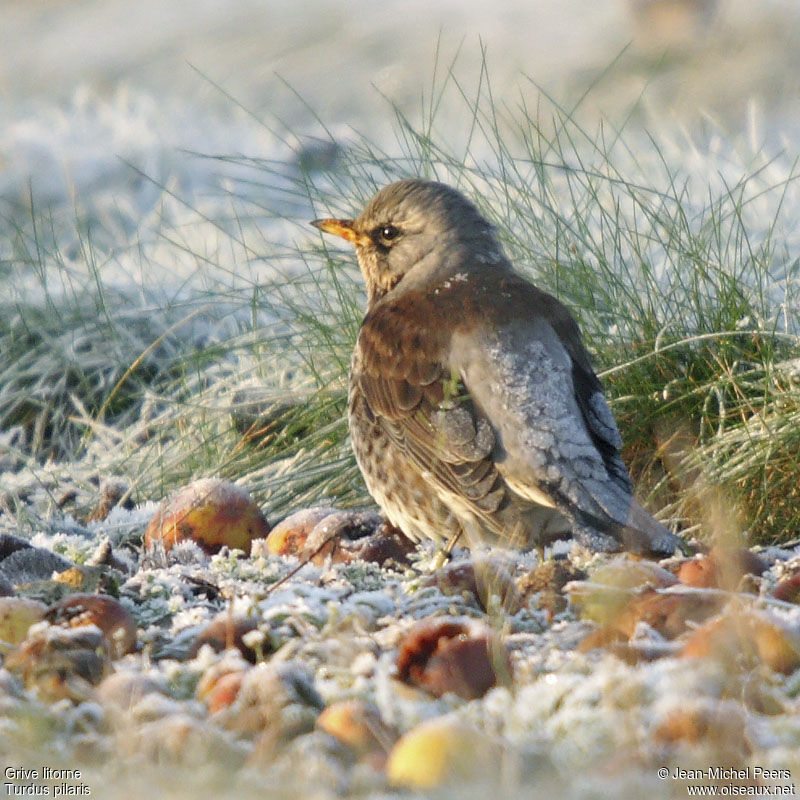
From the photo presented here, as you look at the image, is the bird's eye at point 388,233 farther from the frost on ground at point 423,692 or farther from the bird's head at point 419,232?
the frost on ground at point 423,692

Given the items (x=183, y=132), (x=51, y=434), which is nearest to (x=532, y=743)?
(x=51, y=434)

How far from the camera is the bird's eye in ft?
14.5

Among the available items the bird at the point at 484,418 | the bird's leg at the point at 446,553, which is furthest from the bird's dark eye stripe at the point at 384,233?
the bird's leg at the point at 446,553

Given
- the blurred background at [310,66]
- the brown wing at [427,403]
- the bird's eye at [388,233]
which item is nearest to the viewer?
the brown wing at [427,403]

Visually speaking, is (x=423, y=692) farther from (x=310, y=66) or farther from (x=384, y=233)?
(x=310, y=66)

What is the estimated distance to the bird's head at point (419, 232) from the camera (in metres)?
4.32

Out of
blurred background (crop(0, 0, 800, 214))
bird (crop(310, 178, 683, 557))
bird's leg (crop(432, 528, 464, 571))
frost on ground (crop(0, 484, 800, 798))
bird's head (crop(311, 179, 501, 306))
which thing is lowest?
frost on ground (crop(0, 484, 800, 798))

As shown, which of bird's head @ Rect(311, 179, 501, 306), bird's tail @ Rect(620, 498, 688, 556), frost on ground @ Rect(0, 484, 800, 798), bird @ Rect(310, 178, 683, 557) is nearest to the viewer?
frost on ground @ Rect(0, 484, 800, 798)

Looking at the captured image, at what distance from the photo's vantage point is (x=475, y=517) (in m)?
3.68

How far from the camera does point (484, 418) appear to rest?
11.7 feet

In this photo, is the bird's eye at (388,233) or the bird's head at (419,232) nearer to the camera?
the bird's head at (419,232)

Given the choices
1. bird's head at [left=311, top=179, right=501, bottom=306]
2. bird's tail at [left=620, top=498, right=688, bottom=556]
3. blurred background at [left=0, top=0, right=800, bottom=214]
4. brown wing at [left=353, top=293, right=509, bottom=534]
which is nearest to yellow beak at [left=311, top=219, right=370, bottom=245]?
bird's head at [left=311, top=179, right=501, bottom=306]

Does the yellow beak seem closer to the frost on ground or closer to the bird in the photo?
the bird

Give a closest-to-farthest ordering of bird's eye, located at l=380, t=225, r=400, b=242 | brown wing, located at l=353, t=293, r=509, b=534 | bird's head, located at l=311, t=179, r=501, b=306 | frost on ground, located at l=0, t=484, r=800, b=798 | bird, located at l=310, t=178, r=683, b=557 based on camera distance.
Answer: frost on ground, located at l=0, t=484, r=800, b=798, bird, located at l=310, t=178, r=683, b=557, brown wing, located at l=353, t=293, r=509, b=534, bird's head, located at l=311, t=179, r=501, b=306, bird's eye, located at l=380, t=225, r=400, b=242
